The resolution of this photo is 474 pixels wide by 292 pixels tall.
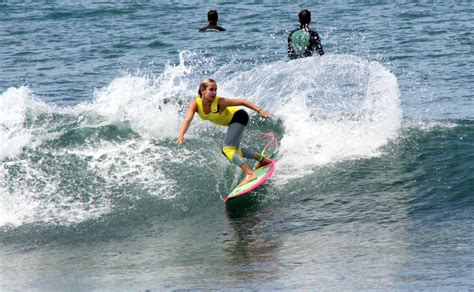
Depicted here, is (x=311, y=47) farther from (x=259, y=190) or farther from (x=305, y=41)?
(x=259, y=190)

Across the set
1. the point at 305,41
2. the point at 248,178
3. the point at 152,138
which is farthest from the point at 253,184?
the point at 305,41

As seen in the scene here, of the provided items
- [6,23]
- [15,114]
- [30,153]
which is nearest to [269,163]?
[30,153]

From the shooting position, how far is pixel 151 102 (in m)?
14.9

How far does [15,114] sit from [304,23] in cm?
498

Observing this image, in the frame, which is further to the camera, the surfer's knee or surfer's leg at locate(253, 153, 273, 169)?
surfer's leg at locate(253, 153, 273, 169)

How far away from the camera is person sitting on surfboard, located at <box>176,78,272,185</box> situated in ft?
37.9

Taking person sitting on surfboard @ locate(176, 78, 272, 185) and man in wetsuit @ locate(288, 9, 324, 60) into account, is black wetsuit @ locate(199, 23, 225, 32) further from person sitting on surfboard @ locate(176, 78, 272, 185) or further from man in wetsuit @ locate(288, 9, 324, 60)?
man in wetsuit @ locate(288, 9, 324, 60)

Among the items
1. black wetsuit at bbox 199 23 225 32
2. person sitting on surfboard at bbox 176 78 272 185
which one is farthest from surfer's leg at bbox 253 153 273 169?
black wetsuit at bbox 199 23 225 32

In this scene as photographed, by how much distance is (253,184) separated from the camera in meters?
11.9

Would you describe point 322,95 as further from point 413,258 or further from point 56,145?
point 413,258

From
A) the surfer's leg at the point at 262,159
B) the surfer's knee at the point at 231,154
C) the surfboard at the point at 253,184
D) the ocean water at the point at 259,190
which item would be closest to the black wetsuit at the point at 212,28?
the surfer's knee at the point at 231,154

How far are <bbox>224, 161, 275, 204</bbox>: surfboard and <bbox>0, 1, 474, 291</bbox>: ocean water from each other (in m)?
0.18

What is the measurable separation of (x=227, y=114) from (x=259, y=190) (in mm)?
1195

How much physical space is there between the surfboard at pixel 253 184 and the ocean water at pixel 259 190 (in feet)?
0.58
